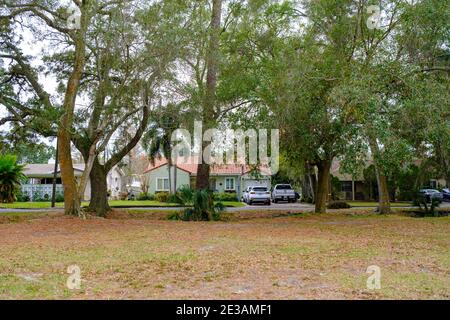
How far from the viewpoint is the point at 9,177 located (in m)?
36.1

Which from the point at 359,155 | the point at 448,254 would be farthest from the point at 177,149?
the point at 448,254

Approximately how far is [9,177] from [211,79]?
22525 millimetres

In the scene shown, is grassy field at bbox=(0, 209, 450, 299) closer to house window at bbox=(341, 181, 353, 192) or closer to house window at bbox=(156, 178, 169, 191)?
house window at bbox=(341, 181, 353, 192)

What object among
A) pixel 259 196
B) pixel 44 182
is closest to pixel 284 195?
pixel 259 196

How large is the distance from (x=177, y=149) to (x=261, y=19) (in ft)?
39.2

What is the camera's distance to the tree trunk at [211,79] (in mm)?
18594

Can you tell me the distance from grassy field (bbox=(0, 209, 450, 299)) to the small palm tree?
875 inches

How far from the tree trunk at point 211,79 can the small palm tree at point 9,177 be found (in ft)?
63.6

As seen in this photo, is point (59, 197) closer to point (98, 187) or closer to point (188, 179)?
point (188, 179)

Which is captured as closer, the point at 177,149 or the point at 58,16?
the point at 58,16
